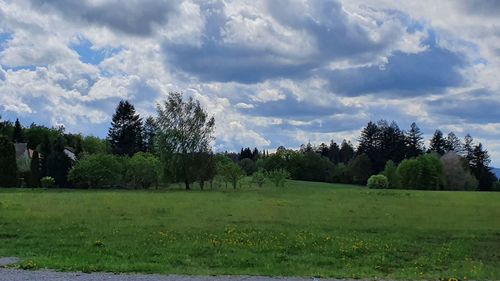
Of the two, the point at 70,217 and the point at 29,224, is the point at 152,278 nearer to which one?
the point at 29,224

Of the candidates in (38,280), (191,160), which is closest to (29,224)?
(38,280)

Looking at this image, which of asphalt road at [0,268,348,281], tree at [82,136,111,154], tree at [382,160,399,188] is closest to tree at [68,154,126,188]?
tree at [82,136,111,154]

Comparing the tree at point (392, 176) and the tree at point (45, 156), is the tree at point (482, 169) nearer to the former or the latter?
the tree at point (392, 176)

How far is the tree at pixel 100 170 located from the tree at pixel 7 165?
861 cm

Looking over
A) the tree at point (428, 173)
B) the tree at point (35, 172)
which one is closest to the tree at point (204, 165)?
the tree at point (35, 172)

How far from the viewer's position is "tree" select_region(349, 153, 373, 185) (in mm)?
151000

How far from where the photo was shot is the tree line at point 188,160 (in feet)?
261

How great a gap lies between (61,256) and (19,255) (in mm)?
→ 1510

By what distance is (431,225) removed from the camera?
1072 inches

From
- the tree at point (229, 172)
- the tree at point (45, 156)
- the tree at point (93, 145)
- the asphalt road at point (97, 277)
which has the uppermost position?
the tree at point (93, 145)

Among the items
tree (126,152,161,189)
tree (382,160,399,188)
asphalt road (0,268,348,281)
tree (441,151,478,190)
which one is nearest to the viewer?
asphalt road (0,268,348,281)

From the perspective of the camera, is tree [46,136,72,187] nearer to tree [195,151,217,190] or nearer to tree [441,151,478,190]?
tree [195,151,217,190]

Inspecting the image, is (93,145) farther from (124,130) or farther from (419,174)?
(419,174)

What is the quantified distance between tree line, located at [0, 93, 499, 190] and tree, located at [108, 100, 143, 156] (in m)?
0.25
